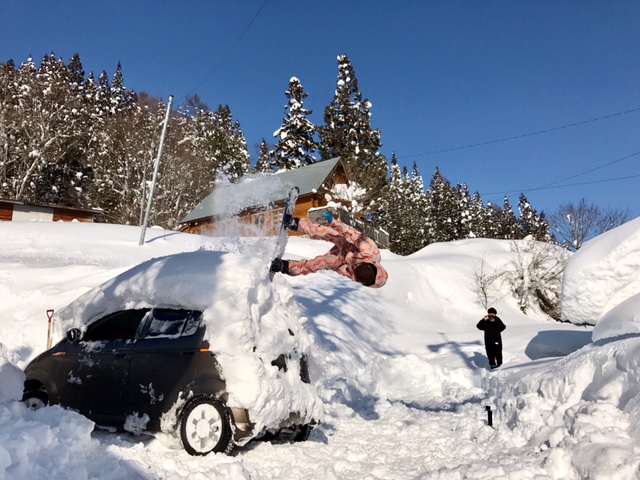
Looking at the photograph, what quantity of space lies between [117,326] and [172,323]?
2.35 feet

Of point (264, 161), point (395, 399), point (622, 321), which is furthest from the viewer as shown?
point (264, 161)

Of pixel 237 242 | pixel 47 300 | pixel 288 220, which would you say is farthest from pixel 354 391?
pixel 47 300

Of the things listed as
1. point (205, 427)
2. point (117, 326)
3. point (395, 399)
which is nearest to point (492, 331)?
point (395, 399)

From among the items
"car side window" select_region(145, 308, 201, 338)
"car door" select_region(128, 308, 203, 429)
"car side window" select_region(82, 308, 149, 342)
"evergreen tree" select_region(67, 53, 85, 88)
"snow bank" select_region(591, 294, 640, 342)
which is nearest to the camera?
"car door" select_region(128, 308, 203, 429)

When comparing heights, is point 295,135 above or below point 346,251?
above

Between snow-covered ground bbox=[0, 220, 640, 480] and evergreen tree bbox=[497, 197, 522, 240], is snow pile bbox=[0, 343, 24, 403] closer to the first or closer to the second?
snow-covered ground bbox=[0, 220, 640, 480]

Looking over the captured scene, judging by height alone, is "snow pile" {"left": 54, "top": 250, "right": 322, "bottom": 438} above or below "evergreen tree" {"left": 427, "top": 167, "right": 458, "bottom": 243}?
below

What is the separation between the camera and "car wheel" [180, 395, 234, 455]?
4.46 metres

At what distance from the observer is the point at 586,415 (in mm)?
4238

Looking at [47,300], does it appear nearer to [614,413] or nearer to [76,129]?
[614,413]

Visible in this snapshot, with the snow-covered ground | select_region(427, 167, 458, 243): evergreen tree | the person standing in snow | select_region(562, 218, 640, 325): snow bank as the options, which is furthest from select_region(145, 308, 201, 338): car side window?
select_region(427, 167, 458, 243): evergreen tree

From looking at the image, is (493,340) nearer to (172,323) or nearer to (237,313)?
(237,313)

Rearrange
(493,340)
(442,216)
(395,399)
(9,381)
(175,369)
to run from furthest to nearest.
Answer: (442,216) < (493,340) < (395,399) < (175,369) < (9,381)

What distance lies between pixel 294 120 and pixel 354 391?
40.2m
